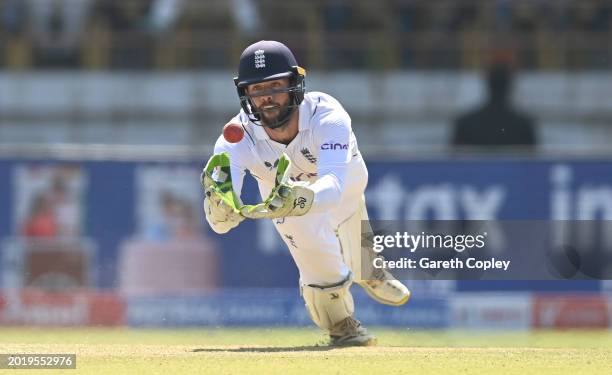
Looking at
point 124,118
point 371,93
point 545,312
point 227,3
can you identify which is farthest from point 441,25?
point 545,312

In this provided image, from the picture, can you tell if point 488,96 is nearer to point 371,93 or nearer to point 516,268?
point 371,93

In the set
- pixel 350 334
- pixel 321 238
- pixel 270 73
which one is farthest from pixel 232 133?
pixel 350 334

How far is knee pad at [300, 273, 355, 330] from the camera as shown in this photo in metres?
8.87

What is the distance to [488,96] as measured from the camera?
54.6 feet

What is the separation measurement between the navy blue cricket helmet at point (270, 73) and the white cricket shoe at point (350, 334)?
1536mm

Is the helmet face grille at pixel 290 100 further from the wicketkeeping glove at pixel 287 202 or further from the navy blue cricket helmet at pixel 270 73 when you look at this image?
the wicketkeeping glove at pixel 287 202

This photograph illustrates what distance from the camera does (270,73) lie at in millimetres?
8188

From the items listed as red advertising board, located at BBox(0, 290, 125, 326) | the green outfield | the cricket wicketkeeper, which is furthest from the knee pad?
red advertising board, located at BBox(0, 290, 125, 326)

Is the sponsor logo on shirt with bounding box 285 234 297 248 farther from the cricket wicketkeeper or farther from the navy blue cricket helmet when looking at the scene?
the navy blue cricket helmet

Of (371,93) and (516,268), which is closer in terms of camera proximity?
(516,268)

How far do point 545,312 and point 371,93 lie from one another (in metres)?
6.00

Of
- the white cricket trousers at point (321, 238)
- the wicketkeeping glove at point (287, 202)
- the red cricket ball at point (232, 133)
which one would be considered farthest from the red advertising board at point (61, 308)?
the wicketkeeping glove at point (287, 202)

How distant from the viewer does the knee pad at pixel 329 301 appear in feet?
29.1

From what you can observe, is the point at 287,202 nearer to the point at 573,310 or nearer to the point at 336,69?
the point at 573,310
